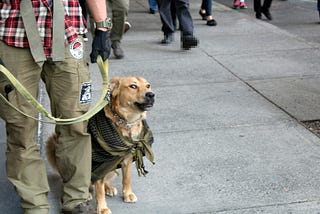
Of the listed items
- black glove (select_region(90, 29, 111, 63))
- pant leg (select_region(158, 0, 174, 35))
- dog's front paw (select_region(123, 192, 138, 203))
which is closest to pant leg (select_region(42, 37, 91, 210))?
black glove (select_region(90, 29, 111, 63))

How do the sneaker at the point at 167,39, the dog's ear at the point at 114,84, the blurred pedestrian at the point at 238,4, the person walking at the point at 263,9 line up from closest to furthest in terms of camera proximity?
1. the dog's ear at the point at 114,84
2. the sneaker at the point at 167,39
3. the person walking at the point at 263,9
4. the blurred pedestrian at the point at 238,4

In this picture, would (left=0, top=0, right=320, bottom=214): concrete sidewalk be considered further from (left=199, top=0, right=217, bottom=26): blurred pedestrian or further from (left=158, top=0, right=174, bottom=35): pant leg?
(left=199, top=0, right=217, bottom=26): blurred pedestrian

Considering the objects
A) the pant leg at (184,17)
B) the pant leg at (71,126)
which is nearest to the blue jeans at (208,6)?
the pant leg at (184,17)

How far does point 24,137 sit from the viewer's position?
133 inches

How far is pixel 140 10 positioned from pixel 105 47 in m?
8.33

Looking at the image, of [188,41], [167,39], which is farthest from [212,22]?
[188,41]

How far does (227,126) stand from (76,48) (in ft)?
7.46

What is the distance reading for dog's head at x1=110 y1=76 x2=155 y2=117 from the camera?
359cm

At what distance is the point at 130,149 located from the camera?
3699mm

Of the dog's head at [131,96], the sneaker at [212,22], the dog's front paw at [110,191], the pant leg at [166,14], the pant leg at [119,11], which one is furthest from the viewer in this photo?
the sneaker at [212,22]

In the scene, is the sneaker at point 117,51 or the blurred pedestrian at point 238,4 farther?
the blurred pedestrian at point 238,4

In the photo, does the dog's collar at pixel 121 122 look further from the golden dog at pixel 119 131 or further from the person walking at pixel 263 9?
the person walking at pixel 263 9

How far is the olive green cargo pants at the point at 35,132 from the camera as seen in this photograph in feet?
10.8

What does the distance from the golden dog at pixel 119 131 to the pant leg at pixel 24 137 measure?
384 millimetres
